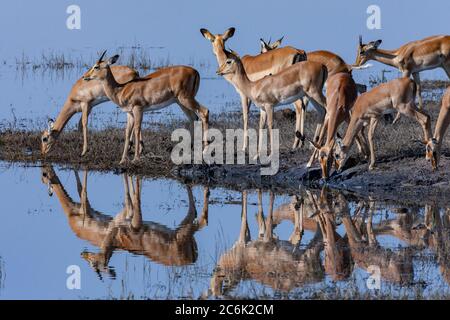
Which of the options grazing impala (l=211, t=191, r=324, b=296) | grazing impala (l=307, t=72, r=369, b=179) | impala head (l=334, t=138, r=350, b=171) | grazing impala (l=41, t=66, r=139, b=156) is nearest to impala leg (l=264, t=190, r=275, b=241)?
grazing impala (l=211, t=191, r=324, b=296)

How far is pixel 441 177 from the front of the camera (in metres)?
13.7

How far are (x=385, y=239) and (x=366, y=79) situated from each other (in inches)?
548

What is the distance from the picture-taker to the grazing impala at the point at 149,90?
15672mm

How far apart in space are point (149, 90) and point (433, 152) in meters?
3.95

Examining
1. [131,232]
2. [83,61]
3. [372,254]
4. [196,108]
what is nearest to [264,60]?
[196,108]

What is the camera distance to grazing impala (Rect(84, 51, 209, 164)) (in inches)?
617

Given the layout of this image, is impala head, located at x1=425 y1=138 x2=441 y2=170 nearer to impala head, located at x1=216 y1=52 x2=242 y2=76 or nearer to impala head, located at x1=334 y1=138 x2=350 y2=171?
impala head, located at x1=334 y1=138 x2=350 y2=171

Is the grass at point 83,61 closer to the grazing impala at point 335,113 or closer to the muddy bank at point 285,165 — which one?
the muddy bank at point 285,165

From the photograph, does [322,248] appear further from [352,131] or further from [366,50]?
[366,50]

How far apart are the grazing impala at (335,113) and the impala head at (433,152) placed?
3.70 feet

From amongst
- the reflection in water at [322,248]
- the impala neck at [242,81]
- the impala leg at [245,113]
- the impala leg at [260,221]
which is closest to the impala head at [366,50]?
the impala leg at [245,113]

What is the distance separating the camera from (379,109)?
14.2m

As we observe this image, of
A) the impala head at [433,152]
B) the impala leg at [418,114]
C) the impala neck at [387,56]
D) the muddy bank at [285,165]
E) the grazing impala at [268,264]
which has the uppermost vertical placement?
the impala neck at [387,56]

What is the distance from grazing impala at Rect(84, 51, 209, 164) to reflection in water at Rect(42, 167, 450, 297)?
186 cm
